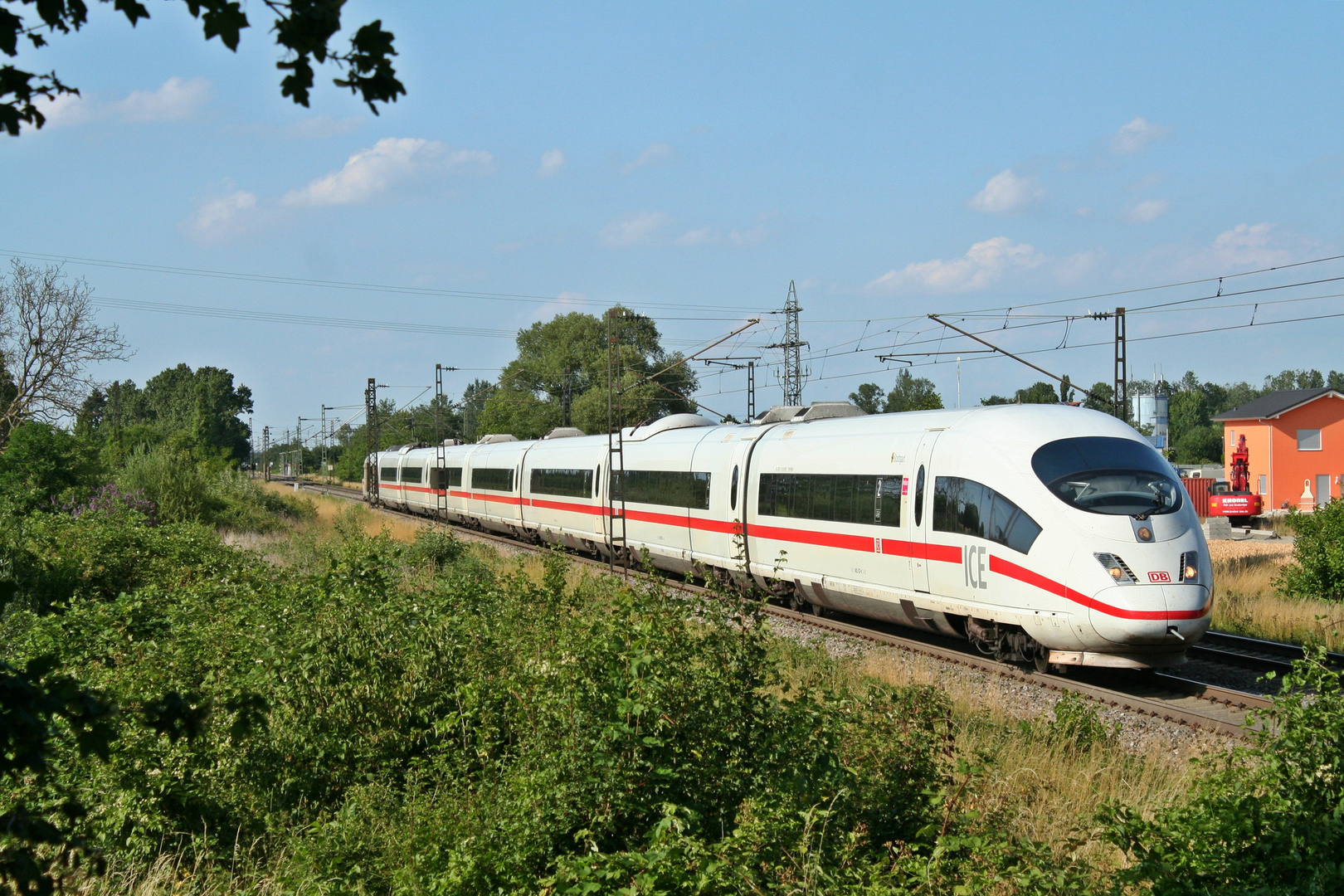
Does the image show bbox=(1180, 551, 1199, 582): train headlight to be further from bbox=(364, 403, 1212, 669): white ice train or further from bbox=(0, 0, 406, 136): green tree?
bbox=(0, 0, 406, 136): green tree

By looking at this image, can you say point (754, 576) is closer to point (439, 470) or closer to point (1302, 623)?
point (1302, 623)

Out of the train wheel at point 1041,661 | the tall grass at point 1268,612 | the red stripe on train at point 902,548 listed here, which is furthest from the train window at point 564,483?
the train wheel at point 1041,661

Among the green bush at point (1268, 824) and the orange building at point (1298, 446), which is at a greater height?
the orange building at point (1298, 446)

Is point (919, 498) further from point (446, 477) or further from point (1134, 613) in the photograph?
point (446, 477)

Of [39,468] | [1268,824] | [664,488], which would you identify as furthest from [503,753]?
[39,468]

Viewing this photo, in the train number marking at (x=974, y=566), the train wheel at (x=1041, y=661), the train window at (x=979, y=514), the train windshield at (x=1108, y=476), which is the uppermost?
the train windshield at (x=1108, y=476)

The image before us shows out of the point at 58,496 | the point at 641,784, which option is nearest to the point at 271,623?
the point at 641,784

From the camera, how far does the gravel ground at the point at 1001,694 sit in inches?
334

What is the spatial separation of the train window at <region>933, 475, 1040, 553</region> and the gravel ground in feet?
4.91

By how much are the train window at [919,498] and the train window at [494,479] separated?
64.5 ft

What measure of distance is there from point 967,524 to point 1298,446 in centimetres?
4180

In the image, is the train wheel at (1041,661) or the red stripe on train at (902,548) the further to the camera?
the train wheel at (1041,661)

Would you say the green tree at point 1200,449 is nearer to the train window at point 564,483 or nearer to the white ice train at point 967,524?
the train window at point 564,483

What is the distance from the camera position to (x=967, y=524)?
37.0 ft
